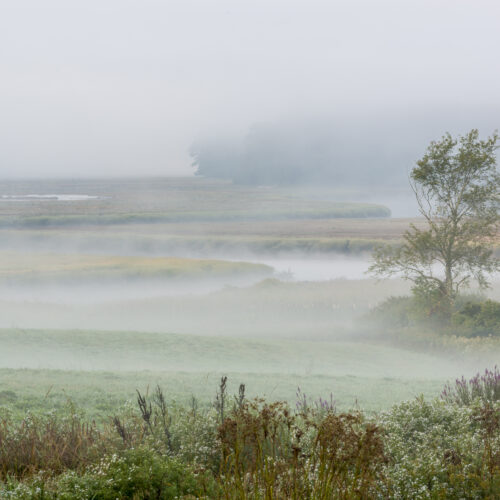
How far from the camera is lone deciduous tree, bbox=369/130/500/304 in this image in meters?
21.4

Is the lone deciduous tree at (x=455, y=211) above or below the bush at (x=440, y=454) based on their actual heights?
above

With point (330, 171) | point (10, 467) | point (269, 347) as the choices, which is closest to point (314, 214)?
point (330, 171)

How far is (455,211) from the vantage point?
21.5 m

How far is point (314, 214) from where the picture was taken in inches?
1609

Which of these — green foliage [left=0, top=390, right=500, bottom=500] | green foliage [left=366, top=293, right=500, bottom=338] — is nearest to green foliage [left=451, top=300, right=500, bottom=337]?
green foliage [left=366, top=293, right=500, bottom=338]

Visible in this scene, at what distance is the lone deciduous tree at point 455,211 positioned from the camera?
841 inches

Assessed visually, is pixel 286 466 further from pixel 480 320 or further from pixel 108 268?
pixel 108 268

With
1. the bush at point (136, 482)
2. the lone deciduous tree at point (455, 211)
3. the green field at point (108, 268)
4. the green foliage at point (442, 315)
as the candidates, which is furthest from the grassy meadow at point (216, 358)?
the lone deciduous tree at point (455, 211)

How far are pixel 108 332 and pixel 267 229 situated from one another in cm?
2149

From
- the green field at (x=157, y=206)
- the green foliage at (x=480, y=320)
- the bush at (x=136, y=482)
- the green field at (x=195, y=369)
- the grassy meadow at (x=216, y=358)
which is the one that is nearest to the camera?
the bush at (x=136, y=482)

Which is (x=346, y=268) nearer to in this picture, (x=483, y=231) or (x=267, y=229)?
(x=267, y=229)

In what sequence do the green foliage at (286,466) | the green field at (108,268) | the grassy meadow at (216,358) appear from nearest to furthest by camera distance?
the green foliage at (286,466), the grassy meadow at (216,358), the green field at (108,268)

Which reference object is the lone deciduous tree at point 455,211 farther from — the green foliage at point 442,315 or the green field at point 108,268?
the green field at point 108,268

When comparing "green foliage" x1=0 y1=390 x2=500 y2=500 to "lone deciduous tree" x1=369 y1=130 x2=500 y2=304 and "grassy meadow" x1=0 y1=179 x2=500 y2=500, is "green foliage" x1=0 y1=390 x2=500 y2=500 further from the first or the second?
"lone deciduous tree" x1=369 y1=130 x2=500 y2=304
